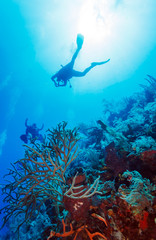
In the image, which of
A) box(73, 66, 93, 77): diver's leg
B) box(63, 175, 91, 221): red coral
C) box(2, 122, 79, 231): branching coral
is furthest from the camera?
box(73, 66, 93, 77): diver's leg

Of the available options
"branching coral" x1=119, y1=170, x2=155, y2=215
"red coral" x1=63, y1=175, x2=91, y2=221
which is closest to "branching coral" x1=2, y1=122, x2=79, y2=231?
"red coral" x1=63, y1=175, x2=91, y2=221

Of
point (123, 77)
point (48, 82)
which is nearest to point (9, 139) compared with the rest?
point (48, 82)

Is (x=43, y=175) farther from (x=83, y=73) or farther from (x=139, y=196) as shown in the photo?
(x=83, y=73)

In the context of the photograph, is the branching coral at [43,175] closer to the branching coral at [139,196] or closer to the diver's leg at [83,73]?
the branching coral at [139,196]

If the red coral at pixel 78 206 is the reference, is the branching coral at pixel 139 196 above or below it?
below

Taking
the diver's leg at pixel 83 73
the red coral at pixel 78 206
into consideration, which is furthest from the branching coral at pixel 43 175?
the diver's leg at pixel 83 73

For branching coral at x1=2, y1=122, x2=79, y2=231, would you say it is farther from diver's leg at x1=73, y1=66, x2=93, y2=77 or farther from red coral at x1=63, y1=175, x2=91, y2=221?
diver's leg at x1=73, y1=66, x2=93, y2=77

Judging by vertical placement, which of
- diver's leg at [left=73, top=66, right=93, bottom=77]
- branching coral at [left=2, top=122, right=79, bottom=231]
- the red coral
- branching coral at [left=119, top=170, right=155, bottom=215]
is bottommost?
branching coral at [left=119, top=170, right=155, bottom=215]

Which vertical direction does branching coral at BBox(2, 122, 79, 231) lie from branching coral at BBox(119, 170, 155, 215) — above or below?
above

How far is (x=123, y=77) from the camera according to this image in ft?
350

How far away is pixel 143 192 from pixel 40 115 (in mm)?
115742

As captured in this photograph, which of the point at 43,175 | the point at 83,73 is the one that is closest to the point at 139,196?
the point at 43,175

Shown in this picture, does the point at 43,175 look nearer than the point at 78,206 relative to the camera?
No

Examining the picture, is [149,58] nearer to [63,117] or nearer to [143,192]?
[63,117]
